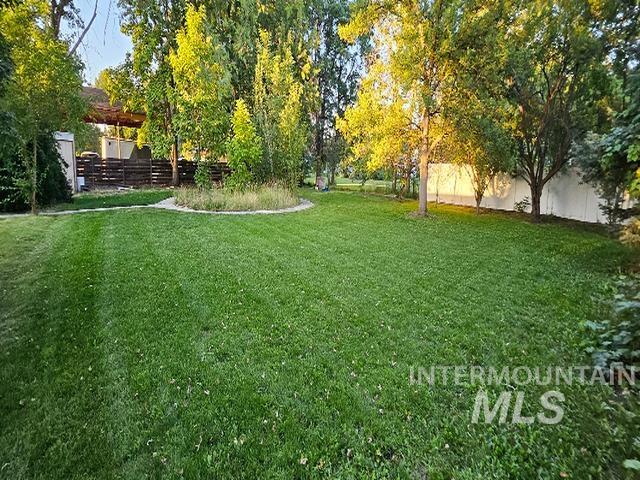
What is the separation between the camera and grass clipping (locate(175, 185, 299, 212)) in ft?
33.4

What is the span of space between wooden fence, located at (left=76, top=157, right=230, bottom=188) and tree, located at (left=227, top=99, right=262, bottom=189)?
3.53 meters

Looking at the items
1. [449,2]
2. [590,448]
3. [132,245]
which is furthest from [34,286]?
[449,2]

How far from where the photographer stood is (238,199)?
1030cm

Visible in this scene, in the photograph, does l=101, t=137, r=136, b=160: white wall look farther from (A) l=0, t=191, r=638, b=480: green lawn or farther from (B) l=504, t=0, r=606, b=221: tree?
(B) l=504, t=0, r=606, b=221: tree

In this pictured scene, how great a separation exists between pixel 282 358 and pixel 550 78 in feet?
34.6

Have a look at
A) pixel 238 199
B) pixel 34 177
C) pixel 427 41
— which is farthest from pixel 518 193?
pixel 34 177

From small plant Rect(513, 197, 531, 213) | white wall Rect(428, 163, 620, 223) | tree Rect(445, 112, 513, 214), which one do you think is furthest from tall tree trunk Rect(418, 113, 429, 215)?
small plant Rect(513, 197, 531, 213)

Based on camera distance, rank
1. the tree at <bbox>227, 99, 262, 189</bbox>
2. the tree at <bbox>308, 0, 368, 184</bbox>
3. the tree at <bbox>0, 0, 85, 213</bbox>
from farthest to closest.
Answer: the tree at <bbox>308, 0, 368, 184</bbox> < the tree at <bbox>227, 99, 262, 189</bbox> < the tree at <bbox>0, 0, 85, 213</bbox>

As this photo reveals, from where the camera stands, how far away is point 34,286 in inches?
157

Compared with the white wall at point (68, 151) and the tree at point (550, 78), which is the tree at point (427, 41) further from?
the white wall at point (68, 151)

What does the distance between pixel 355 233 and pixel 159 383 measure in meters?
5.42

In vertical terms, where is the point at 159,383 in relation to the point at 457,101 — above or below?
below

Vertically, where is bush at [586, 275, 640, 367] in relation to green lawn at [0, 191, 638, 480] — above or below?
above

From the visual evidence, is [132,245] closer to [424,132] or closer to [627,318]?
[627,318]
